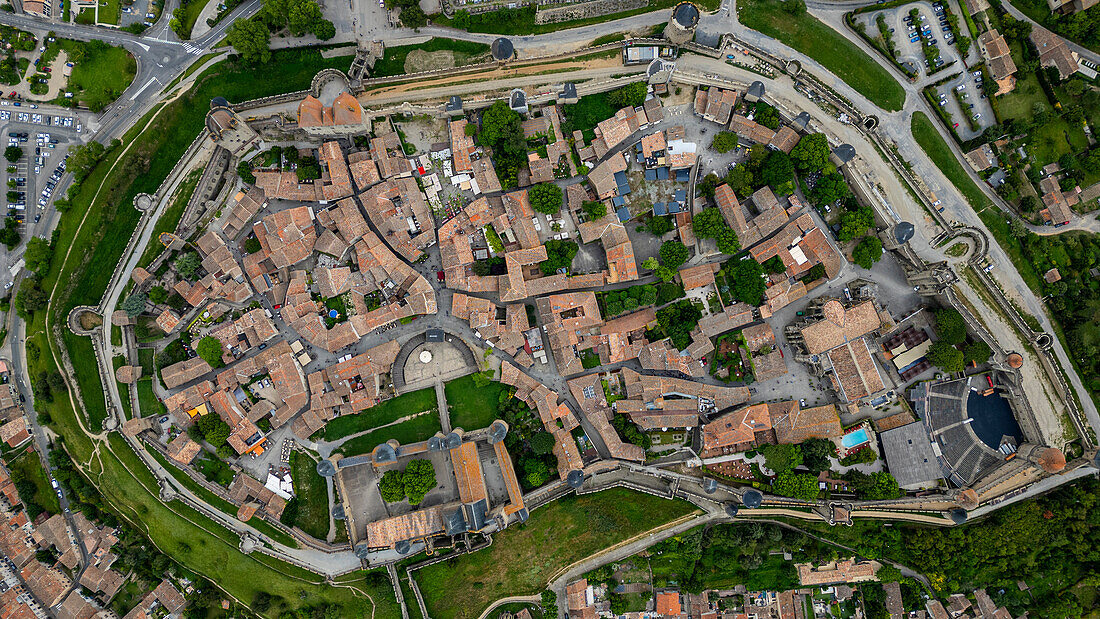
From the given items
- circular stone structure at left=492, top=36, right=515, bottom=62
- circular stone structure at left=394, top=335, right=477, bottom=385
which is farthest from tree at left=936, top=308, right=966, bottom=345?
circular stone structure at left=492, top=36, right=515, bottom=62

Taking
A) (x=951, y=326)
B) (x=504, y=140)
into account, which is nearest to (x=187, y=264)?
(x=504, y=140)

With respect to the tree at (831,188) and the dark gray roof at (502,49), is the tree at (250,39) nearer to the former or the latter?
the dark gray roof at (502,49)

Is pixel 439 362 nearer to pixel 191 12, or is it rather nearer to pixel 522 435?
pixel 522 435

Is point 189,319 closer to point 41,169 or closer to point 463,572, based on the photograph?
point 41,169

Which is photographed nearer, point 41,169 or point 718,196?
point 718,196

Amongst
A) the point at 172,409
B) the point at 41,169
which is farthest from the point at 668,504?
the point at 41,169

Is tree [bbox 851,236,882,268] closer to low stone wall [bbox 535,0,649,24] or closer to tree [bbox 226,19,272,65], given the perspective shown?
low stone wall [bbox 535,0,649,24]
